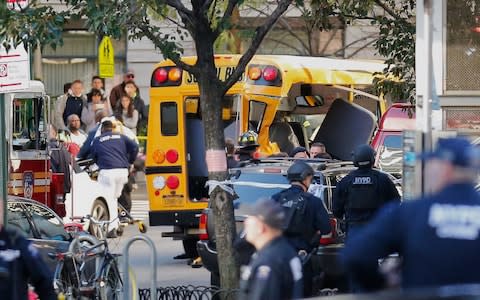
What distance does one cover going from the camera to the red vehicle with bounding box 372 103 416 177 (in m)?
18.3

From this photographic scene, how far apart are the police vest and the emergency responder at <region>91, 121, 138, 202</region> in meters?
8.64

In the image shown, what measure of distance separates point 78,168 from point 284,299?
14919 millimetres

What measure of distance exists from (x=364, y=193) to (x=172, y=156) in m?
6.16

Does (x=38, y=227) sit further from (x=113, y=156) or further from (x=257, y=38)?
(x=113, y=156)

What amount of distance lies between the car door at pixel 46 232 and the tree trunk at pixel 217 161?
7.61 feet

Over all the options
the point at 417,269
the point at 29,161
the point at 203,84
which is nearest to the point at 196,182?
the point at 29,161

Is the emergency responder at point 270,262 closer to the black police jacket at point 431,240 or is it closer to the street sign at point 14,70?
the black police jacket at point 431,240

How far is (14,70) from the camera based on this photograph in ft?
43.5

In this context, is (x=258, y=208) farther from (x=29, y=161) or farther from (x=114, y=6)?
(x=29, y=161)

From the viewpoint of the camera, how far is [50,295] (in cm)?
886

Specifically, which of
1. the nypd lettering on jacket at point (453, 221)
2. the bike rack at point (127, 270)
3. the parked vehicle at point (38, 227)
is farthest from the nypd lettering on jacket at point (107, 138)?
the nypd lettering on jacket at point (453, 221)

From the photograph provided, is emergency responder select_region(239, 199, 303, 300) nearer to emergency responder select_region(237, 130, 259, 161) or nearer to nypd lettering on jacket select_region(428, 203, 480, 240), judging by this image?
nypd lettering on jacket select_region(428, 203, 480, 240)

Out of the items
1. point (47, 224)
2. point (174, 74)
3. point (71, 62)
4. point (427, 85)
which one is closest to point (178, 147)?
point (174, 74)

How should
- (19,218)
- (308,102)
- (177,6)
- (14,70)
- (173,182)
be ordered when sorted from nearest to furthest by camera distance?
1. (177,6)
2. (14,70)
3. (19,218)
4. (173,182)
5. (308,102)
